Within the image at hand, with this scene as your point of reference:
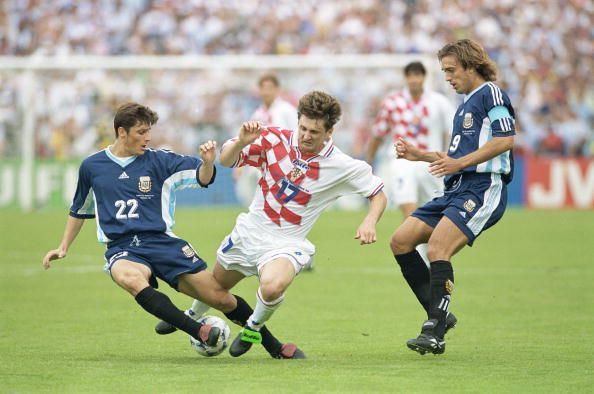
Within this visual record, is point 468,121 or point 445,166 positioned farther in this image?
point 468,121

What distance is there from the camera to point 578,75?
2777cm

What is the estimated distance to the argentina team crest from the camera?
27.5 feet

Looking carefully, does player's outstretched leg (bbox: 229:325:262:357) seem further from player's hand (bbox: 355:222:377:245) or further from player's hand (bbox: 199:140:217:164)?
player's hand (bbox: 199:140:217:164)

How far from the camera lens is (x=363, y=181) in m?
8.43

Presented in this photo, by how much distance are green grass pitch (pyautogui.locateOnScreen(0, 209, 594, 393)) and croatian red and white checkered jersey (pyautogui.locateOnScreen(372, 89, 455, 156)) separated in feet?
5.55

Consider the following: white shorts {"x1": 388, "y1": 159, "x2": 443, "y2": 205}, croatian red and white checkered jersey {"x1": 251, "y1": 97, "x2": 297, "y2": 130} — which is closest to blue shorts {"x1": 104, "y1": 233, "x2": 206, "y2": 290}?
white shorts {"x1": 388, "y1": 159, "x2": 443, "y2": 205}

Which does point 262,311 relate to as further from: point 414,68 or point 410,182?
point 414,68

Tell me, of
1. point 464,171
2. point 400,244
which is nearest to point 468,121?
point 464,171

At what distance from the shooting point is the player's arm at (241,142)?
7.82m

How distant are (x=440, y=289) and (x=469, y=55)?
5.37 feet

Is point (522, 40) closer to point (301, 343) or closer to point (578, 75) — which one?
point (578, 75)

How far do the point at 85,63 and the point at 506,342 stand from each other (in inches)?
689

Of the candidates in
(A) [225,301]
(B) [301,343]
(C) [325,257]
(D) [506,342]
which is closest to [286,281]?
(A) [225,301]

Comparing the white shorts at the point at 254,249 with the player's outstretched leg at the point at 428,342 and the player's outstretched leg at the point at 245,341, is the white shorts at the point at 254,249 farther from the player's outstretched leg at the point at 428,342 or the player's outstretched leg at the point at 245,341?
the player's outstretched leg at the point at 428,342
